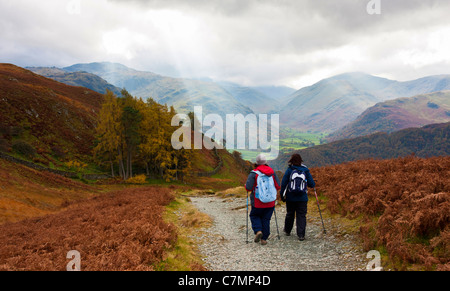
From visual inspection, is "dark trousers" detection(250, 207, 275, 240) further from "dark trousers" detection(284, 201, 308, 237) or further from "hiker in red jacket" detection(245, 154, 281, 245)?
"dark trousers" detection(284, 201, 308, 237)

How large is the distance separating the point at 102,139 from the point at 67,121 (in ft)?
55.1

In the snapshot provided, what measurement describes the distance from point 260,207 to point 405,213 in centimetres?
491

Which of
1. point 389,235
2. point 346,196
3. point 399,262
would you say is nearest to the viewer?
point 399,262

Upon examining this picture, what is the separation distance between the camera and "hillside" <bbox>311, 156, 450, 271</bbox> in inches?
245

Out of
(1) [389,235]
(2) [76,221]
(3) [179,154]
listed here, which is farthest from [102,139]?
(1) [389,235]

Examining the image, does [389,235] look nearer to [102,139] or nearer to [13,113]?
[102,139]

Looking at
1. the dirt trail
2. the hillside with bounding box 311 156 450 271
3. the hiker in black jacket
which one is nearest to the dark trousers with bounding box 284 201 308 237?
the hiker in black jacket

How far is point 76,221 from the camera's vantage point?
41.9ft

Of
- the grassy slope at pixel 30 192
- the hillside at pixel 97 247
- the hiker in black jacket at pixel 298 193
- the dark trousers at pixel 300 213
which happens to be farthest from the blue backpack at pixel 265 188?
the grassy slope at pixel 30 192

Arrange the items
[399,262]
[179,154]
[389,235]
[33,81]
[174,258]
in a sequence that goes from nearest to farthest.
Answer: [399,262] → [389,235] → [174,258] → [179,154] → [33,81]

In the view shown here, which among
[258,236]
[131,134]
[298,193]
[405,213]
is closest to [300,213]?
[298,193]

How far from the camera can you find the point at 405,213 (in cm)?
769

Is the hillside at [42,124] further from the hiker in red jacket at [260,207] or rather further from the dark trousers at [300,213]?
the dark trousers at [300,213]

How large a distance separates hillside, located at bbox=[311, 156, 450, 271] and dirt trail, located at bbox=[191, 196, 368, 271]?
859 millimetres
